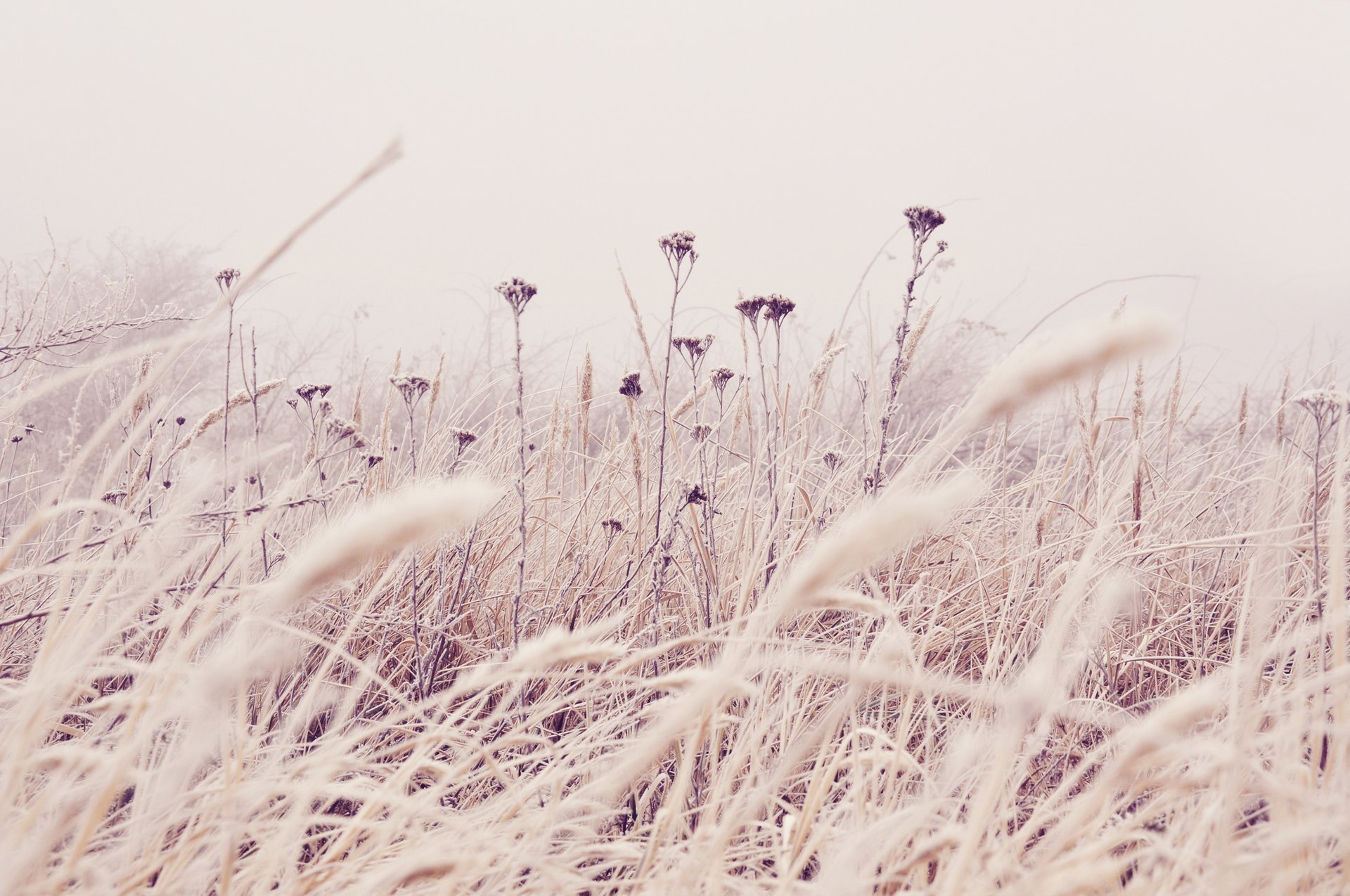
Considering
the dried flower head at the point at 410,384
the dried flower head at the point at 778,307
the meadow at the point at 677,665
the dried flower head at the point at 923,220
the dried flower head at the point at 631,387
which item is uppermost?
the dried flower head at the point at 923,220

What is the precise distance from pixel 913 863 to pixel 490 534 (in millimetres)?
1514

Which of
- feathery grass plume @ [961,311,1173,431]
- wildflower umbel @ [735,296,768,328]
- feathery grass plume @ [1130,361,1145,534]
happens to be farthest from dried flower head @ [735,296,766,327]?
feathery grass plume @ [1130,361,1145,534]

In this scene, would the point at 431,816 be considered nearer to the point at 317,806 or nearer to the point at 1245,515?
the point at 317,806

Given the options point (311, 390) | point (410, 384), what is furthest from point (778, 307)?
point (311, 390)

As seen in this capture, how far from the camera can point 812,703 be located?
52.6 inches

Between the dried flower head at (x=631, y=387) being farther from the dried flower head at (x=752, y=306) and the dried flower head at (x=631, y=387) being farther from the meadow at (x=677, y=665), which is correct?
the dried flower head at (x=752, y=306)

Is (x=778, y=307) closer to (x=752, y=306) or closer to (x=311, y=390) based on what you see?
(x=752, y=306)

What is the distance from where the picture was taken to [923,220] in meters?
1.26

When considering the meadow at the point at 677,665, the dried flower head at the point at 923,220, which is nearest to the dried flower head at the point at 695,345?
the meadow at the point at 677,665

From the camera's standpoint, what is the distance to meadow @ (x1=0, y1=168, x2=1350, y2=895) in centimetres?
59

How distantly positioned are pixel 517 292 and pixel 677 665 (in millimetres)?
726

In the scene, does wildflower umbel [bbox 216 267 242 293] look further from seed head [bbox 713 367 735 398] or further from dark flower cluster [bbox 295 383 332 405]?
seed head [bbox 713 367 735 398]

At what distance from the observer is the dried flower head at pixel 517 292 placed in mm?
1235

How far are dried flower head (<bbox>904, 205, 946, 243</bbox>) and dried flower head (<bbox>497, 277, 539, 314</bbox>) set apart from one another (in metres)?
0.60
